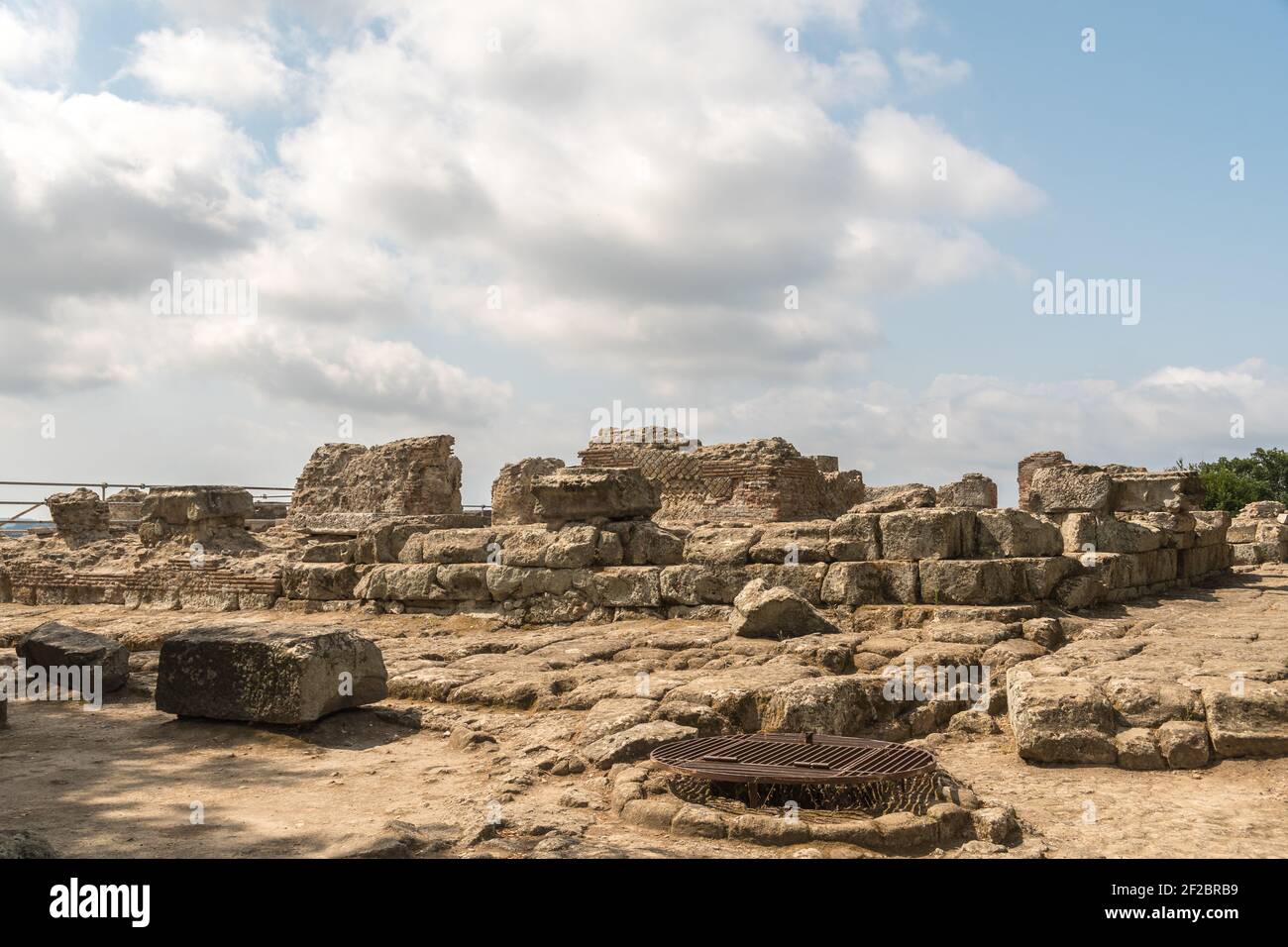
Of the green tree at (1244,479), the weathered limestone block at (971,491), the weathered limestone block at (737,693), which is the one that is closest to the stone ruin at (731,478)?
the weathered limestone block at (971,491)

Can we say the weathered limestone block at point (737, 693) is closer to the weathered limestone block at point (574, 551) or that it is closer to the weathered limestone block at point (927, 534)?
the weathered limestone block at point (927, 534)

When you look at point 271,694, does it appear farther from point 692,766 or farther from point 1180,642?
point 1180,642

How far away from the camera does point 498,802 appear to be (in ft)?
16.1

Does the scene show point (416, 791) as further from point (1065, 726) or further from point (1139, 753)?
point (1139, 753)

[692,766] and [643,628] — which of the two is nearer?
[692,766]

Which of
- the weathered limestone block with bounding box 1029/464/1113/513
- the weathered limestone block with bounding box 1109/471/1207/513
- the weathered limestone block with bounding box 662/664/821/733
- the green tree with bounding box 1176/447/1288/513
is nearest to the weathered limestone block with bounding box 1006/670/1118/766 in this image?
the weathered limestone block with bounding box 662/664/821/733

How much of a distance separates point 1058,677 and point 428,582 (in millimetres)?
6498

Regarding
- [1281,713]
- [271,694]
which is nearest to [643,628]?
[271,694]

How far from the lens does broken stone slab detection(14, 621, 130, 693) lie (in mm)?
7672

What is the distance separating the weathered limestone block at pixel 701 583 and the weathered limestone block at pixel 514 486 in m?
12.2

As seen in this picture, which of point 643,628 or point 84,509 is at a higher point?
point 84,509

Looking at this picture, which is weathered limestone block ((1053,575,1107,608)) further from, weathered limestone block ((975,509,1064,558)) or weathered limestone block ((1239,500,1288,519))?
weathered limestone block ((1239,500,1288,519))

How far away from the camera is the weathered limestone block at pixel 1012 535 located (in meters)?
8.98

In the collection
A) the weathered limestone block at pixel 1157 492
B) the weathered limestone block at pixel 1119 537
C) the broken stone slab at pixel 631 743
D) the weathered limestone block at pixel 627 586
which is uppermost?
the weathered limestone block at pixel 1157 492
